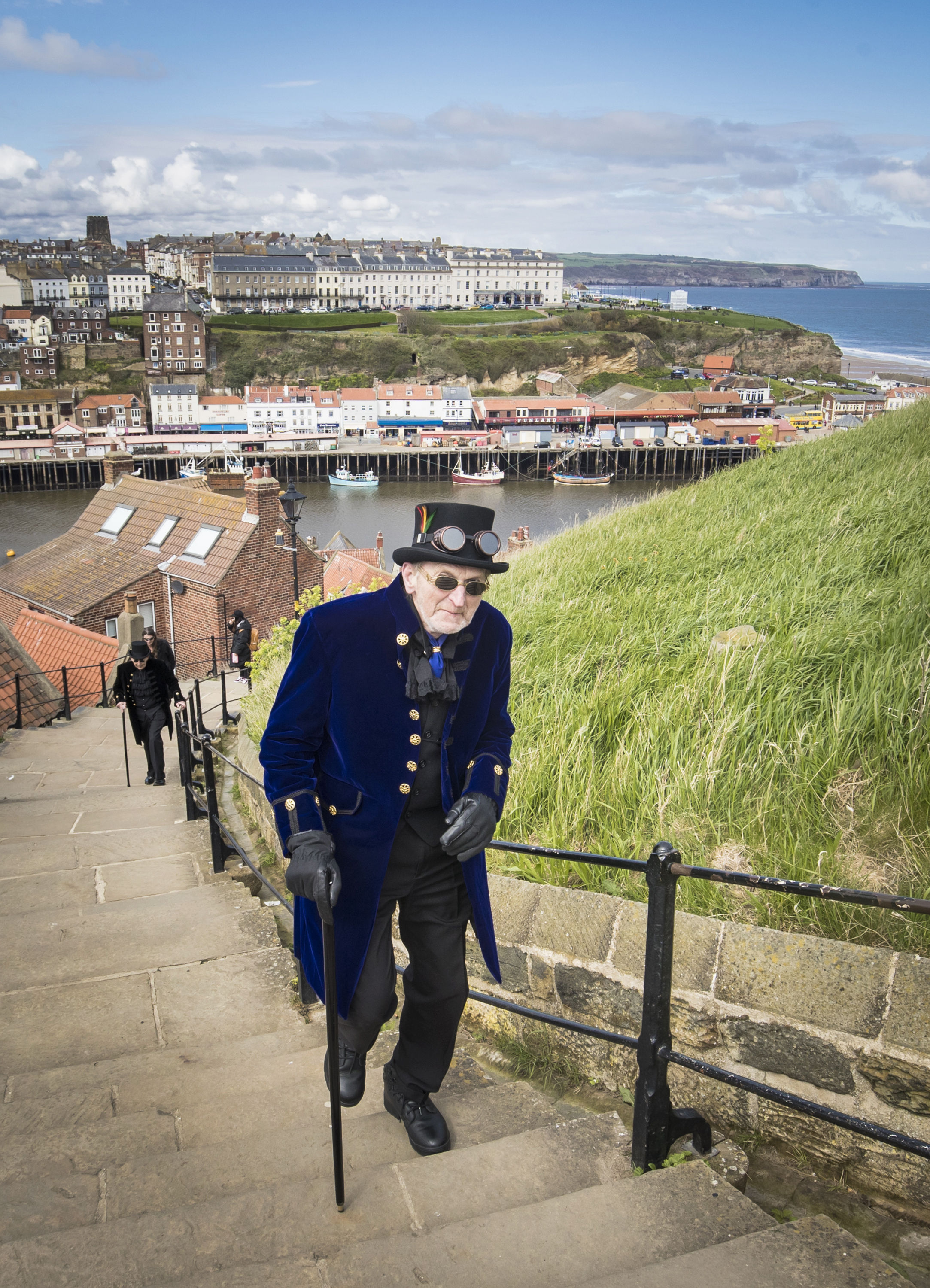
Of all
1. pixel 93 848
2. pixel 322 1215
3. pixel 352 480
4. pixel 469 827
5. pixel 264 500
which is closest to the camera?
pixel 322 1215

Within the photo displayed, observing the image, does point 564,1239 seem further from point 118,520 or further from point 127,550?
point 118,520

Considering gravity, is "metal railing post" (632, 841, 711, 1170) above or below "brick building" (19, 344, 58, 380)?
below

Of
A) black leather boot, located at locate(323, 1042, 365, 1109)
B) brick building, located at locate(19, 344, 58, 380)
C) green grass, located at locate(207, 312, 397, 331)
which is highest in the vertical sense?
green grass, located at locate(207, 312, 397, 331)

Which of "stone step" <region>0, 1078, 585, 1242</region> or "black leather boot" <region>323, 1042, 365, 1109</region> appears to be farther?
"black leather boot" <region>323, 1042, 365, 1109</region>

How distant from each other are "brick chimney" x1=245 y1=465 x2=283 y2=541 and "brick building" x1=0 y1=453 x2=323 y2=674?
2cm

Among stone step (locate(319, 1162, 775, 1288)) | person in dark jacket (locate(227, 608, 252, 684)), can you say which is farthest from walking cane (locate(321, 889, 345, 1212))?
person in dark jacket (locate(227, 608, 252, 684))

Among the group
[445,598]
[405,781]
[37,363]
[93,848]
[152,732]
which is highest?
[37,363]

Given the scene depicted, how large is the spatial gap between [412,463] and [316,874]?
90.1 m

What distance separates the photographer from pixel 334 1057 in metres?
2.31

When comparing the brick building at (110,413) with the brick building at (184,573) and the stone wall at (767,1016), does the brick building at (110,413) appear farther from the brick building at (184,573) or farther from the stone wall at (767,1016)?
the stone wall at (767,1016)

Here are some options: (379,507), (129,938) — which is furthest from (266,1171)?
(379,507)

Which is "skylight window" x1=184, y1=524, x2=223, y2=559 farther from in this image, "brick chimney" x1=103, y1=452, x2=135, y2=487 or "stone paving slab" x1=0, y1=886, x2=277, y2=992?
"stone paving slab" x1=0, y1=886, x2=277, y2=992

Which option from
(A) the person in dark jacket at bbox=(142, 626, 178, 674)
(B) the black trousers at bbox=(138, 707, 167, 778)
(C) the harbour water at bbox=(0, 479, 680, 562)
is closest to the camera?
(B) the black trousers at bbox=(138, 707, 167, 778)

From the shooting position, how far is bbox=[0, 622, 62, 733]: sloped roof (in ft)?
36.2
